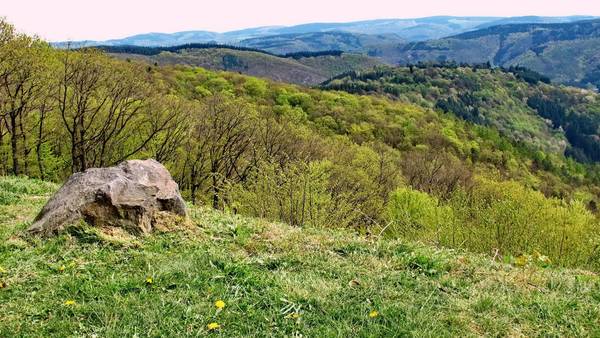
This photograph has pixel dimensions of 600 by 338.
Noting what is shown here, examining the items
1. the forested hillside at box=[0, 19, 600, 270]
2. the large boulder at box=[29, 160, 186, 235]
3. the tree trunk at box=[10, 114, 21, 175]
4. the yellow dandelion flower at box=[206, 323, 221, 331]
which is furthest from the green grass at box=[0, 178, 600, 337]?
the tree trunk at box=[10, 114, 21, 175]

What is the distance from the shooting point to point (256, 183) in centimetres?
3900

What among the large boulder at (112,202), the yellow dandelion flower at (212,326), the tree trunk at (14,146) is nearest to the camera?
the yellow dandelion flower at (212,326)

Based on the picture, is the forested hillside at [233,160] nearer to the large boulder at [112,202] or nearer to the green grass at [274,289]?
the large boulder at [112,202]

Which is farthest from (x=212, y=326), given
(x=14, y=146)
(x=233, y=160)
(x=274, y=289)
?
(x=233, y=160)

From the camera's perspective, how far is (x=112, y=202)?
34.2 ft

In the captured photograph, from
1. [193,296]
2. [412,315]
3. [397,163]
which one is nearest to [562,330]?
[412,315]

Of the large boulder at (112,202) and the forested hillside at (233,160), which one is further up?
the large boulder at (112,202)

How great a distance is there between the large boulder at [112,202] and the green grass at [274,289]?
19.5 inches

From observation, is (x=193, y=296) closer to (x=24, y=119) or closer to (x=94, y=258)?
(x=94, y=258)

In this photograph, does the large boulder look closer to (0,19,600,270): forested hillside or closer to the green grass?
the green grass

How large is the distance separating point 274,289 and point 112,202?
15.3ft

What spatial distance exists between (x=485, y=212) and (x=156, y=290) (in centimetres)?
3032

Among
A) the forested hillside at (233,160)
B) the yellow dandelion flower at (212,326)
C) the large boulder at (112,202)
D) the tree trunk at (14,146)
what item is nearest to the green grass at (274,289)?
the yellow dandelion flower at (212,326)

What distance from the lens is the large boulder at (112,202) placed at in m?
10.2
